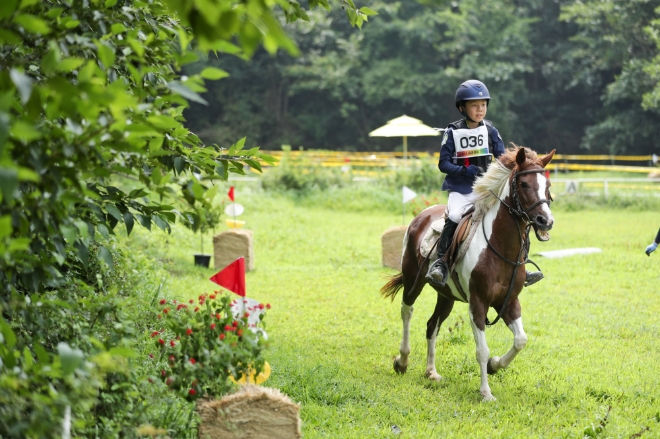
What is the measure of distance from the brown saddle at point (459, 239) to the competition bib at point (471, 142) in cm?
52

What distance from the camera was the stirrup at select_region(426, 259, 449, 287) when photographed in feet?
21.2

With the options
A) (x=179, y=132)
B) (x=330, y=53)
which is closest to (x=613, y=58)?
(x=330, y=53)

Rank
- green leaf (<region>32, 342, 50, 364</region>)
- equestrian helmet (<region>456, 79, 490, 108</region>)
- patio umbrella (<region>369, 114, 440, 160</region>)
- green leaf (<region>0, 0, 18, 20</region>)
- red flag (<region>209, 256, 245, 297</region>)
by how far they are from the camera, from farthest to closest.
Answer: patio umbrella (<region>369, 114, 440, 160</region>) → equestrian helmet (<region>456, 79, 490, 108</region>) → red flag (<region>209, 256, 245, 297</region>) → green leaf (<region>32, 342, 50, 364</region>) → green leaf (<region>0, 0, 18, 20</region>)

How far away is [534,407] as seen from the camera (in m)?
6.02

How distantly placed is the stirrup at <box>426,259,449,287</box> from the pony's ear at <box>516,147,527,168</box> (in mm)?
1107

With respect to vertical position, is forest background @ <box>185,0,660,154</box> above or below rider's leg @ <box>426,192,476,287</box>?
above

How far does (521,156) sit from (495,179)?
1.14 feet

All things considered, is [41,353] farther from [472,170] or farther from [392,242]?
[392,242]

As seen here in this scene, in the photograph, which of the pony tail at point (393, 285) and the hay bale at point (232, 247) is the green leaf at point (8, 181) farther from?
the hay bale at point (232, 247)

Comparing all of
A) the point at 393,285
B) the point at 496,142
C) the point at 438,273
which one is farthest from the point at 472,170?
the point at 393,285

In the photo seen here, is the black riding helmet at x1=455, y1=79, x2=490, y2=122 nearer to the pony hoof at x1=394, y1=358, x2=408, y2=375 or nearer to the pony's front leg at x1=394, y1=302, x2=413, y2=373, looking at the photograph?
the pony's front leg at x1=394, y1=302, x2=413, y2=373

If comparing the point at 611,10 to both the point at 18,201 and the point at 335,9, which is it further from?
the point at 18,201

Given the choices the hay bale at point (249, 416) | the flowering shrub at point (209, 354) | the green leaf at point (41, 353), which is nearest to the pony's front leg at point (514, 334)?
the hay bale at point (249, 416)


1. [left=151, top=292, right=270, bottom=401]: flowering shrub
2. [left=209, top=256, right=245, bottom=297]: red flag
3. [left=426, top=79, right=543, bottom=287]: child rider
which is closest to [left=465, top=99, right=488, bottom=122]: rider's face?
[left=426, top=79, right=543, bottom=287]: child rider
